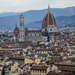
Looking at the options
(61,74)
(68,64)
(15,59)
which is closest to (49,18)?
(15,59)

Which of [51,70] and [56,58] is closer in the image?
[51,70]

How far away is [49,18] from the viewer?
10719 cm

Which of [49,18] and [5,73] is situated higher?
[49,18]

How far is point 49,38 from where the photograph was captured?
101312 mm

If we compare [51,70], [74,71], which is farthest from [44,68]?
[74,71]

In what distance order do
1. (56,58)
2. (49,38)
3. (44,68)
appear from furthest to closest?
(49,38) < (56,58) < (44,68)

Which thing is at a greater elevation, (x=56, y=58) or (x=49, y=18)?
(x=49, y=18)

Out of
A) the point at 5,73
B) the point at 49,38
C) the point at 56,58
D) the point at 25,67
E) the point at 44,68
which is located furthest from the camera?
the point at 49,38

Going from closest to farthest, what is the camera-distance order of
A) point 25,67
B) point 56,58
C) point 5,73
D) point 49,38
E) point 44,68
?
1. point 5,73
2. point 44,68
3. point 25,67
4. point 56,58
5. point 49,38

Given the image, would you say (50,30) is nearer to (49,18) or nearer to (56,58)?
(49,18)

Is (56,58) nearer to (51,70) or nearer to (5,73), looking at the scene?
(51,70)

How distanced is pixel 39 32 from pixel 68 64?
64.7 m

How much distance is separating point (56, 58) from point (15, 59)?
513cm

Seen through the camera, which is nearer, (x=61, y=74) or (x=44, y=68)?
(x=61, y=74)
